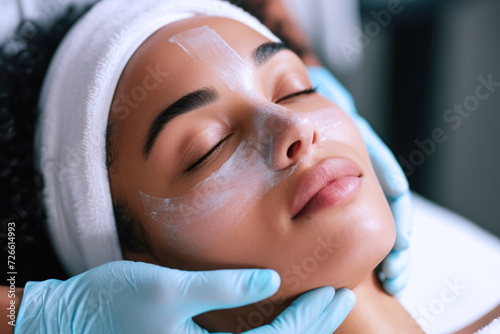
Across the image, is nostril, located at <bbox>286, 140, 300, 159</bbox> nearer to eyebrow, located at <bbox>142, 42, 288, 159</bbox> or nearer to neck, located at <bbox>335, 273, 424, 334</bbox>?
eyebrow, located at <bbox>142, 42, 288, 159</bbox>

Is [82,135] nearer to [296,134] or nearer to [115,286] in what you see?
[115,286]

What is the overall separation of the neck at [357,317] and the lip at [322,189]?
219 mm

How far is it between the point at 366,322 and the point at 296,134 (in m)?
0.41

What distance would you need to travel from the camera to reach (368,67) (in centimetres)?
259

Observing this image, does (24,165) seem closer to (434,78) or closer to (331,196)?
(331,196)

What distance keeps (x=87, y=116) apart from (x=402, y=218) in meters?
0.82

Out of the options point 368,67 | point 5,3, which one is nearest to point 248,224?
point 5,3

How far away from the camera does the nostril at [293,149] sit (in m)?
0.85

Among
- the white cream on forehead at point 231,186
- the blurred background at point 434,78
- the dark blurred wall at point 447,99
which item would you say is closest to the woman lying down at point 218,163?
the white cream on forehead at point 231,186

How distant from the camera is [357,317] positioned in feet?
2.95

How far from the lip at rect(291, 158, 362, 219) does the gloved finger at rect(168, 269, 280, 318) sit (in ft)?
0.43

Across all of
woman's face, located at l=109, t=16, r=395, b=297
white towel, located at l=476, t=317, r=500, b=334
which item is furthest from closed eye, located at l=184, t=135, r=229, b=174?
white towel, located at l=476, t=317, r=500, b=334

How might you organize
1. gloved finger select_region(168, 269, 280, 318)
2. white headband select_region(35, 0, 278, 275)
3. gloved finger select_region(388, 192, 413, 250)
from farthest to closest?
gloved finger select_region(388, 192, 413, 250), white headband select_region(35, 0, 278, 275), gloved finger select_region(168, 269, 280, 318)

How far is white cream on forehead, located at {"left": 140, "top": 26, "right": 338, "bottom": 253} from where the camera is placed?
2.76 feet
